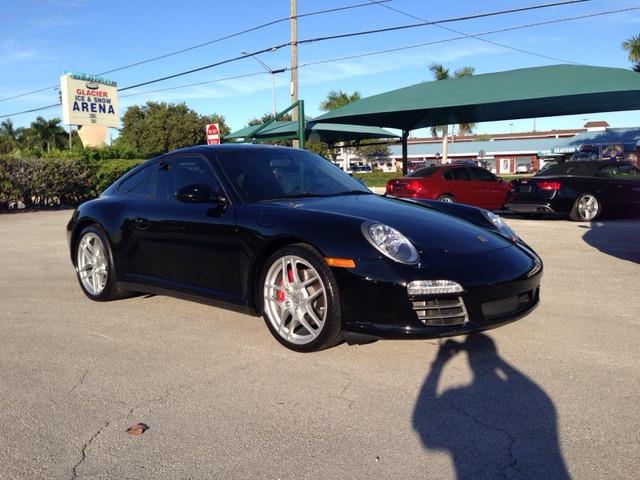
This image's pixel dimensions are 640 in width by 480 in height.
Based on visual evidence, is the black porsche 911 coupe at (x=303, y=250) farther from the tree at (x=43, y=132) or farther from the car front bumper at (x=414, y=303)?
the tree at (x=43, y=132)

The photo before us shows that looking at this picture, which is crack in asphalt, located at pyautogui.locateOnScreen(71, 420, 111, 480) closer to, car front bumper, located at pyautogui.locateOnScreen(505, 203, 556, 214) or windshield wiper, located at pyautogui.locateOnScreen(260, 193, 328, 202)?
windshield wiper, located at pyautogui.locateOnScreen(260, 193, 328, 202)

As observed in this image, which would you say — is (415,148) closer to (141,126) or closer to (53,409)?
(141,126)

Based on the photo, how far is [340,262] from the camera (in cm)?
357

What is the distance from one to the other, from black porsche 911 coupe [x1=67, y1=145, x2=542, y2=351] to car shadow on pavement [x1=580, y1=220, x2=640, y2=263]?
4.34 meters

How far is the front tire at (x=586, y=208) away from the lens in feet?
41.4

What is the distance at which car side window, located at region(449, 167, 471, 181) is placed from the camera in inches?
583

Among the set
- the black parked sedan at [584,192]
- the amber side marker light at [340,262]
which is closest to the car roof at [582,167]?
the black parked sedan at [584,192]

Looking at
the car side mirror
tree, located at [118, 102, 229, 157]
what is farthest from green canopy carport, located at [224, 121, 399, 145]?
tree, located at [118, 102, 229, 157]

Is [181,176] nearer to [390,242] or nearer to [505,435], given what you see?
[390,242]

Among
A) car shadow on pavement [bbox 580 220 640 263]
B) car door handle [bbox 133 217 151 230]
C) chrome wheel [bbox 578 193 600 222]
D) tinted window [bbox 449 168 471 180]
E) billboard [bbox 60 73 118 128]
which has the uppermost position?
billboard [bbox 60 73 118 128]

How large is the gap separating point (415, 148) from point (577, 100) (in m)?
60.6

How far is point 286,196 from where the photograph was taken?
4.45 m

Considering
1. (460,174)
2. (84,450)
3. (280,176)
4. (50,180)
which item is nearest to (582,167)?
(460,174)

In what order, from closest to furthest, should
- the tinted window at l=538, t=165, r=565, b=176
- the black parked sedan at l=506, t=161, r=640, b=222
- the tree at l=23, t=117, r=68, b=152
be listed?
the black parked sedan at l=506, t=161, r=640, b=222, the tinted window at l=538, t=165, r=565, b=176, the tree at l=23, t=117, r=68, b=152
